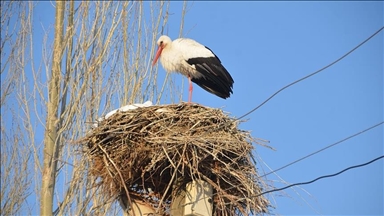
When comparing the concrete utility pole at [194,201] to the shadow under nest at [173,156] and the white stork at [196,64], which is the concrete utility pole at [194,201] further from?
the white stork at [196,64]

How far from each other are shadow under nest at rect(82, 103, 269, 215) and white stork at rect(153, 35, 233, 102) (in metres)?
1.21

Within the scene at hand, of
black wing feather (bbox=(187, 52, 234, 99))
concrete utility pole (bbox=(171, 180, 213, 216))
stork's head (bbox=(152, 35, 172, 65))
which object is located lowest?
concrete utility pole (bbox=(171, 180, 213, 216))

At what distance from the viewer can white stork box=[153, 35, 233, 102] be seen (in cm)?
700

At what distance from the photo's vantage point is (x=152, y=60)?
831 cm

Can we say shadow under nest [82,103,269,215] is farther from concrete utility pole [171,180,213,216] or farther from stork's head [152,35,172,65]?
stork's head [152,35,172,65]

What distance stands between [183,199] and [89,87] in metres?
3.19

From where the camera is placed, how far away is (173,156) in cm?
535

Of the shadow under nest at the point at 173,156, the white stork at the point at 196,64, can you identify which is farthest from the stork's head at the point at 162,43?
the shadow under nest at the point at 173,156

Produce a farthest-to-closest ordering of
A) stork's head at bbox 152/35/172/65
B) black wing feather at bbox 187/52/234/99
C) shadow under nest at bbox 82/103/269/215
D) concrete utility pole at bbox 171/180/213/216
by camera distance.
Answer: stork's head at bbox 152/35/172/65 → black wing feather at bbox 187/52/234/99 → shadow under nest at bbox 82/103/269/215 → concrete utility pole at bbox 171/180/213/216

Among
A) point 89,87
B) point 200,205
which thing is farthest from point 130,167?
point 89,87

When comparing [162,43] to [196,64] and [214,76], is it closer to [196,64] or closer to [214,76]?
[196,64]

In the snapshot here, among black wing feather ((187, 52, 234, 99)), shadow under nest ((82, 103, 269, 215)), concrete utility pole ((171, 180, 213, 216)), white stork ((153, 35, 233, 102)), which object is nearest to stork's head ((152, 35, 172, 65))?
white stork ((153, 35, 233, 102))

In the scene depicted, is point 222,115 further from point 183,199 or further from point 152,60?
point 152,60

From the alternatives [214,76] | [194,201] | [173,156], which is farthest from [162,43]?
[194,201]
